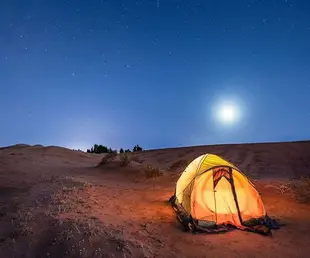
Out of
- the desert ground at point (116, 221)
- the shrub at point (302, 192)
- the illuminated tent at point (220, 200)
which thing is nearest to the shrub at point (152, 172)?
the desert ground at point (116, 221)

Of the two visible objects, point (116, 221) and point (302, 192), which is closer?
point (116, 221)

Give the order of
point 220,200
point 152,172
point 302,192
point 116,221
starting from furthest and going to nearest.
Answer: point 152,172 → point 302,192 → point 220,200 → point 116,221

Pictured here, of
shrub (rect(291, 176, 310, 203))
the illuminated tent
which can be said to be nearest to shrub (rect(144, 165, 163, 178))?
the illuminated tent

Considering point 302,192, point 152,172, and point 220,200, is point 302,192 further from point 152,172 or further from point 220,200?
point 152,172

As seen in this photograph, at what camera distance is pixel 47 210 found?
7355 mm

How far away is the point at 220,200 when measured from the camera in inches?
337

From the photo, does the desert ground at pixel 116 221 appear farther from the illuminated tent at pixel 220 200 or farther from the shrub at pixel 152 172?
the illuminated tent at pixel 220 200

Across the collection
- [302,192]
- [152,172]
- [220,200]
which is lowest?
[220,200]

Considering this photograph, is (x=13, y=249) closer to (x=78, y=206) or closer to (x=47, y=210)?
(x=47, y=210)

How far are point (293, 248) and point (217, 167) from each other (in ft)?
9.07

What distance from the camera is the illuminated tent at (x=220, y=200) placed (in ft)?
26.4

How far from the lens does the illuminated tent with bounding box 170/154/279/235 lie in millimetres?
8047

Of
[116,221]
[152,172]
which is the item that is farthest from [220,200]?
[152,172]

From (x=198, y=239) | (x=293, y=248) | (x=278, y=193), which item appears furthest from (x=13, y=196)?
(x=278, y=193)
